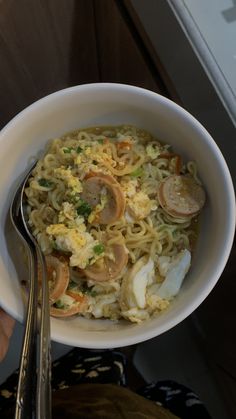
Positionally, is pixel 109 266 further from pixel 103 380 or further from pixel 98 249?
pixel 103 380

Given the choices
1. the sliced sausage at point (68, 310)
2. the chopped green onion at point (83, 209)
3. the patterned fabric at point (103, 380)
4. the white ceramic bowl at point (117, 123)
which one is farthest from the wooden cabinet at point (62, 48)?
the patterned fabric at point (103, 380)

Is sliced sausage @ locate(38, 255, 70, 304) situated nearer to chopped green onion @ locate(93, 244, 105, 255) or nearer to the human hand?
chopped green onion @ locate(93, 244, 105, 255)

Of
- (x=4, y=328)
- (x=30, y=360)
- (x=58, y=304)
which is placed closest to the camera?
(x=30, y=360)

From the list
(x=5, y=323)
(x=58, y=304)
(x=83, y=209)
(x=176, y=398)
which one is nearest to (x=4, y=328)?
(x=5, y=323)

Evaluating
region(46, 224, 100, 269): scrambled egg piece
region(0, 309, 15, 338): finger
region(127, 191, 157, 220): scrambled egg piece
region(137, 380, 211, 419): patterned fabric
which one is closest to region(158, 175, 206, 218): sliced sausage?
region(127, 191, 157, 220): scrambled egg piece

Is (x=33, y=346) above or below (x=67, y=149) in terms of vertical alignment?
below

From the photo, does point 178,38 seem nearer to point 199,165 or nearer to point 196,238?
point 199,165

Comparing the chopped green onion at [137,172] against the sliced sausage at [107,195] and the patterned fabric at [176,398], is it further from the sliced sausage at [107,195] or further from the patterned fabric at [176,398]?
the patterned fabric at [176,398]
